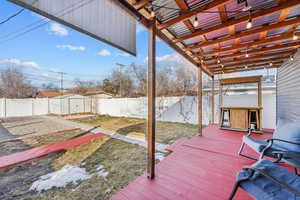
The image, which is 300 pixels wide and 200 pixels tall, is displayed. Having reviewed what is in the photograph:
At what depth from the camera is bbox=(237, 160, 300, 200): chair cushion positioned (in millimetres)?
1137

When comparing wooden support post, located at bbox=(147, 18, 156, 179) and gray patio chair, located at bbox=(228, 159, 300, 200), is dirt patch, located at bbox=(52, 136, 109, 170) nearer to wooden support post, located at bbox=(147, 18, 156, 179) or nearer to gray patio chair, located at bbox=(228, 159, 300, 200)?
wooden support post, located at bbox=(147, 18, 156, 179)

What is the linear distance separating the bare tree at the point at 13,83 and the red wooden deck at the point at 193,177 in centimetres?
2083

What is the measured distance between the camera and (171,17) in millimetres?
1936

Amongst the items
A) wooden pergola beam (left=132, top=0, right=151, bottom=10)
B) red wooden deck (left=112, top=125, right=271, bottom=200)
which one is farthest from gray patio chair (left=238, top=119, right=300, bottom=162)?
wooden pergola beam (left=132, top=0, right=151, bottom=10)

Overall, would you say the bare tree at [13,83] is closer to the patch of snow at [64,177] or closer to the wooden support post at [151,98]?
the patch of snow at [64,177]

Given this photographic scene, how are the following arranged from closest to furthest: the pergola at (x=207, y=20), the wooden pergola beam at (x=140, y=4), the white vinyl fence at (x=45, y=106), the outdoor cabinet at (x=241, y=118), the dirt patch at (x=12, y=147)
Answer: the wooden pergola beam at (x=140, y=4)
the pergola at (x=207, y=20)
the dirt patch at (x=12, y=147)
the outdoor cabinet at (x=241, y=118)
the white vinyl fence at (x=45, y=106)

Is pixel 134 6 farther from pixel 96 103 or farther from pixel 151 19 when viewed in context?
pixel 96 103

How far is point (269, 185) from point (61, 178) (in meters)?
2.95

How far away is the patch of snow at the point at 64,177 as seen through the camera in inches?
81.9

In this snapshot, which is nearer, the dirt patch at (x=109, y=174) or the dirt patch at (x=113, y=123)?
the dirt patch at (x=109, y=174)

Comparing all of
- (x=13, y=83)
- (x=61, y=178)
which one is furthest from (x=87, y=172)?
(x=13, y=83)

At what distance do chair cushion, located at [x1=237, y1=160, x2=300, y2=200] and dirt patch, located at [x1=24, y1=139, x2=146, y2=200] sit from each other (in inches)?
65.4

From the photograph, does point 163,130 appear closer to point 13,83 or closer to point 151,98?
point 151,98

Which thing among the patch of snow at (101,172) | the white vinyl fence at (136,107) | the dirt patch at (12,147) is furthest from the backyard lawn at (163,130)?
the dirt patch at (12,147)
